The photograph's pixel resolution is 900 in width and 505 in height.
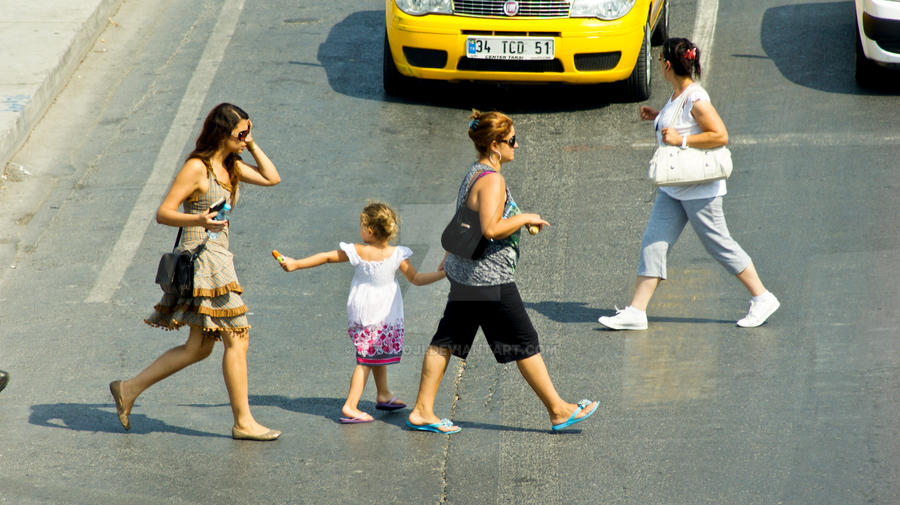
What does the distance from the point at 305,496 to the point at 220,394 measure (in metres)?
1.31

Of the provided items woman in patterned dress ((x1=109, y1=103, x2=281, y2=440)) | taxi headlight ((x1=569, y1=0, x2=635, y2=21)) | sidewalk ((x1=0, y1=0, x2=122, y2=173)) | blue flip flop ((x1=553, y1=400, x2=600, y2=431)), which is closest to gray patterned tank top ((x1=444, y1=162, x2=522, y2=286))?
blue flip flop ((x1=553, y1=400, x2=600, y2=431))

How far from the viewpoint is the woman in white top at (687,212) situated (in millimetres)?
6531

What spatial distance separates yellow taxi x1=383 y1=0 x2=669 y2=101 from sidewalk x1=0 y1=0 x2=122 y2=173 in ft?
10.6

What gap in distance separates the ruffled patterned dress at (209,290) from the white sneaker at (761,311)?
2.94 meters

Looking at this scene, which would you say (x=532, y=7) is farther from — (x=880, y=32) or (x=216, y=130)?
(x=216, y=130)

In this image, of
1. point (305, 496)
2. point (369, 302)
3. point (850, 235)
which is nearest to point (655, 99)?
point (850, 235)

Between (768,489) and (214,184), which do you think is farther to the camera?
(214,184)

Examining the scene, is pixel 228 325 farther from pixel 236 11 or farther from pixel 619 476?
pixel 236 11

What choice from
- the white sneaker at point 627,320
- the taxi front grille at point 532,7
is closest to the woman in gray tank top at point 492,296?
the white sneaker at point 627,320

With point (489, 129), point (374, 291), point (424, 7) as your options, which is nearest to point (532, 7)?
point (424, 7)

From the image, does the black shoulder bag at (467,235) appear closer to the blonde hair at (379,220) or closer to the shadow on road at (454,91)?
the blonde hair at (379,220)

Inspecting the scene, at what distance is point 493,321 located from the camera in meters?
5.46

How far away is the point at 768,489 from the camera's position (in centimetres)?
493

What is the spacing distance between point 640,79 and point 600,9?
790mm
